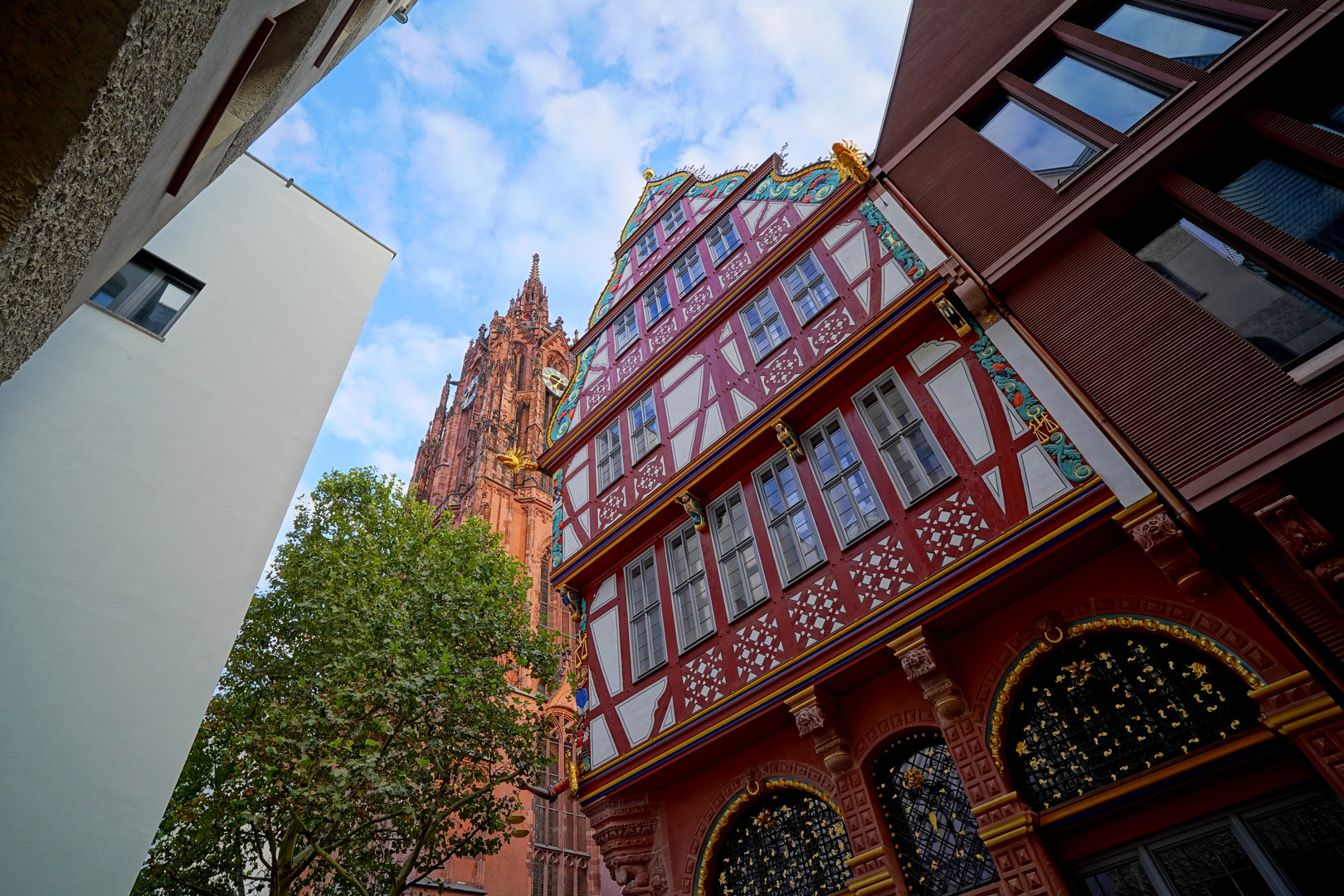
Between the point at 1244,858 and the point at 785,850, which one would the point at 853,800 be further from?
the point at 1244,858

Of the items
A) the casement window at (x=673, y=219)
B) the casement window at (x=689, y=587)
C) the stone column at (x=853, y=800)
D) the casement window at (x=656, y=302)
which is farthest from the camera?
the casement window at (x=673, y=219)

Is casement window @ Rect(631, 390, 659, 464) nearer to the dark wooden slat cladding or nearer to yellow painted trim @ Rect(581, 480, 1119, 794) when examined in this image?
yellow painted trim @ Rect(581, 480, 1119, 794)

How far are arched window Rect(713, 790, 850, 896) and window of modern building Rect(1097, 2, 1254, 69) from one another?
821 centimetres

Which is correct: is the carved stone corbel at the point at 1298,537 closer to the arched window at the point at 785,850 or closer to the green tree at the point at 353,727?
the arched window at the point at 785,850

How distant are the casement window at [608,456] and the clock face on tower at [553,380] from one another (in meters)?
34.2

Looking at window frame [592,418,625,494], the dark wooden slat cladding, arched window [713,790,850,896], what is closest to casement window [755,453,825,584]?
arched window [713,790,850,896]

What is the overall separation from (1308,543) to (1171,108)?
169 inches

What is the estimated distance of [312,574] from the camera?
1376 centimetres

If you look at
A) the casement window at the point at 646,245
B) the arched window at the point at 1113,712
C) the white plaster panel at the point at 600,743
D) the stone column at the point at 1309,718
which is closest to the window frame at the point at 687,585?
the white plaster panel at the point at 600,743

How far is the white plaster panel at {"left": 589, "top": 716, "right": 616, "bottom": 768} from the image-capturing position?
374 inches

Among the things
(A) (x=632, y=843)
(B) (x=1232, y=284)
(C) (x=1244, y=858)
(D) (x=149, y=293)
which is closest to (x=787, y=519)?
(A) (x=632, y=843)

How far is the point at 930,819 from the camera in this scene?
6.93 meters

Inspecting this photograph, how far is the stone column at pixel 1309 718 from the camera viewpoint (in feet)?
16.0

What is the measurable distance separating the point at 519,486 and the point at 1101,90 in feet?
102
